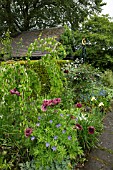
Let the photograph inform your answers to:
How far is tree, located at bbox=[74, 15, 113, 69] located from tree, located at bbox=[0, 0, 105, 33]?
7.94 m

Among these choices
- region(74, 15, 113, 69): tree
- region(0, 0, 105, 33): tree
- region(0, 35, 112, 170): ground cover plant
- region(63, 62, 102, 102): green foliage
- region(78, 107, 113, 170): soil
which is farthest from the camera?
region(0, 0, 105, 33): tree

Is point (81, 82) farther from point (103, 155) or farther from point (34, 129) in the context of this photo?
point (34, 129)

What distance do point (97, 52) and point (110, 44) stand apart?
663 mm

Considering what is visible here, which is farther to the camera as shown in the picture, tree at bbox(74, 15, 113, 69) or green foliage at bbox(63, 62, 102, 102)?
tree at bbox(74, 15, 113, 69)

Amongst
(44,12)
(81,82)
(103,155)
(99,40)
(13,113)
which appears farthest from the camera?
(44,12)

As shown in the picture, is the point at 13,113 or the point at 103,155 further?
the point at 103,155

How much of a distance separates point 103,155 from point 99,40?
8143 millimetres

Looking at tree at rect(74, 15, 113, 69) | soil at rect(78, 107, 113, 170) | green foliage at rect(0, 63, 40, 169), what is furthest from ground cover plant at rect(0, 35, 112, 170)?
tree at rect(74, 15, 113, 69)

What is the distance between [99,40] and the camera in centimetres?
1032

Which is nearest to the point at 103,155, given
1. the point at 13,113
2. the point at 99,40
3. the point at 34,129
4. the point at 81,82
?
the point at 34,129

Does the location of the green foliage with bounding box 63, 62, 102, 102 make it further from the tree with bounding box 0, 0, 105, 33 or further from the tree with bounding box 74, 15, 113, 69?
the tree with bounding box 0, 0, 105, 33

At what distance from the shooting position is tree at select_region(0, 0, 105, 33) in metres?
18.8

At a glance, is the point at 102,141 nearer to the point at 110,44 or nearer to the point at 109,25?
the point at 110,44

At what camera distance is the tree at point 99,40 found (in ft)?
33.7
